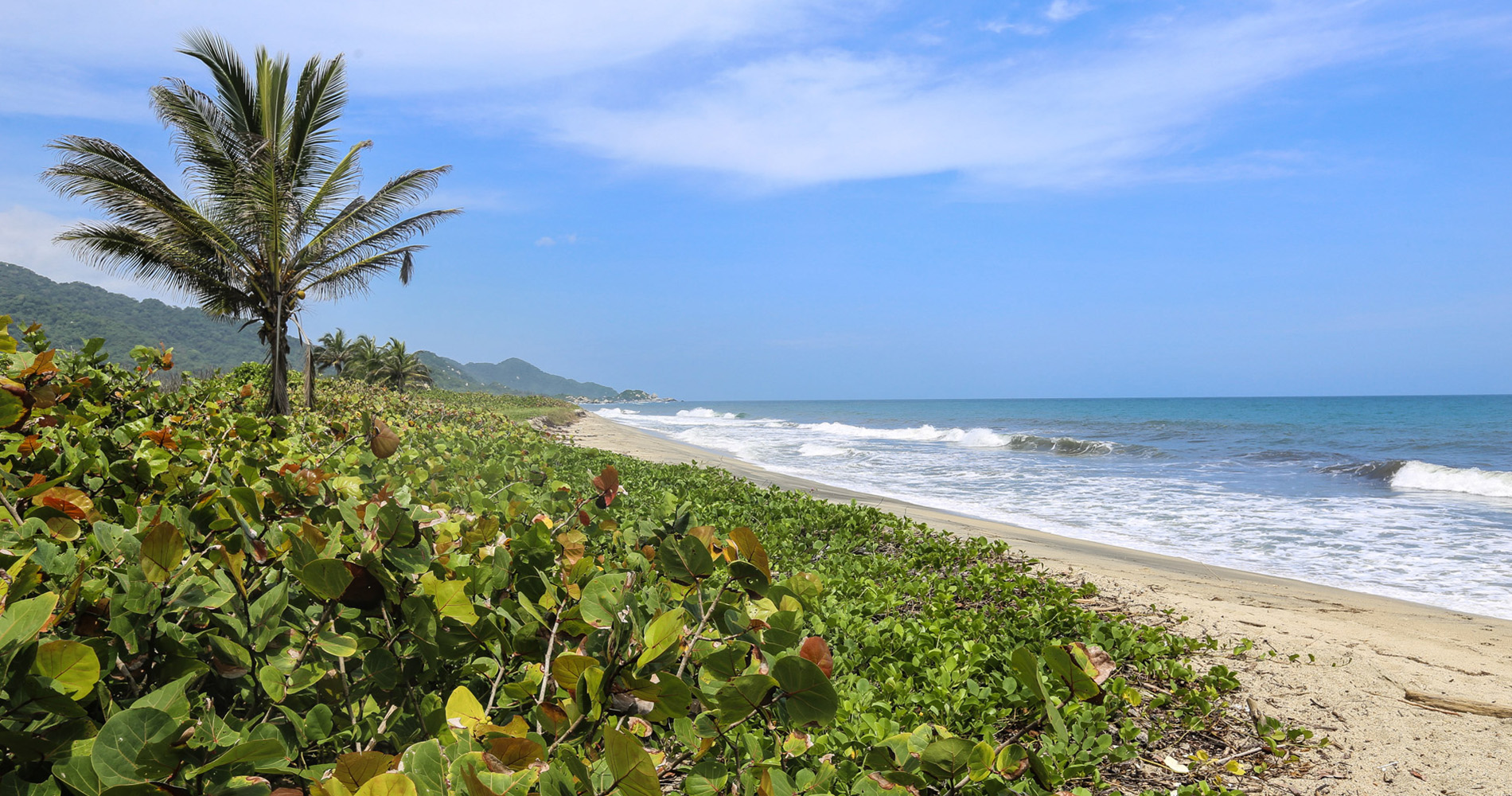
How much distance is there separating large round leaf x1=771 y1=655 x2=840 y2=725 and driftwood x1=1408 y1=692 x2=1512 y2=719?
13.0 ft

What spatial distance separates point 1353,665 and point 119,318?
319 feet

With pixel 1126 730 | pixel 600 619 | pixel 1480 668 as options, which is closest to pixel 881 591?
pixel 1126 730

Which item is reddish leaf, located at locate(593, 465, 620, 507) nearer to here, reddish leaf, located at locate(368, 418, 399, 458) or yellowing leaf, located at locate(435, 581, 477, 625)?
reddish leaf, located at locate(368, 418, 399, 458)

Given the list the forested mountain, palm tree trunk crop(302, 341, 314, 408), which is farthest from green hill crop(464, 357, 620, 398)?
palm tree trunk crop(302, 341, 314, 408)

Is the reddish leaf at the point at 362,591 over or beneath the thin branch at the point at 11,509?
beneath

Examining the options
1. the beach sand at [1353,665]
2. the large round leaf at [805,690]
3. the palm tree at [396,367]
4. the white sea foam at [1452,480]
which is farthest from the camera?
the palm tree at [396,367]

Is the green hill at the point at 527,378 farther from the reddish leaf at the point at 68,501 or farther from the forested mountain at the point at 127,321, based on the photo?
the reddish leaf at the point at 68,501

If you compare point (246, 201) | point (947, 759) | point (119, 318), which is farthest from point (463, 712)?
point (119, 318)

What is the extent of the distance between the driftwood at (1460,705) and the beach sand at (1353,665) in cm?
3

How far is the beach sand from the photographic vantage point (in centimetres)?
267

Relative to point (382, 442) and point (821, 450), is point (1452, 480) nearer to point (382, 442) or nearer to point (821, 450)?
point (821, 450)

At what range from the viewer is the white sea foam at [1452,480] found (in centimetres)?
1492

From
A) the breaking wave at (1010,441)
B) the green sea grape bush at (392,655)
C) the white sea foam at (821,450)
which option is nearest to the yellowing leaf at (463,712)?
the green sea grape bush at (392,655)

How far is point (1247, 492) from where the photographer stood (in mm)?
13742
